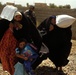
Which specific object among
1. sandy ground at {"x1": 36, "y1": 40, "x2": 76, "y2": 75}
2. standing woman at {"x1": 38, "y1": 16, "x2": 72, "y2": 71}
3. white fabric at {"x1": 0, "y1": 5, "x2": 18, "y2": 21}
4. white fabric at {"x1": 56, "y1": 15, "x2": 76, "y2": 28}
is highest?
white fabric at {"x1": 0, "y1": 5, "x2": 18, "y2": 21}

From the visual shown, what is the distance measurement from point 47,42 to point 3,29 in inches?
58.4

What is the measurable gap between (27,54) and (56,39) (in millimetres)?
1817

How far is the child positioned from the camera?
6.96 metres

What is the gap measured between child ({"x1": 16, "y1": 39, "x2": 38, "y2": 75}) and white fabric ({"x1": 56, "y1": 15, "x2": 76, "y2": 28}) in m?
1.29

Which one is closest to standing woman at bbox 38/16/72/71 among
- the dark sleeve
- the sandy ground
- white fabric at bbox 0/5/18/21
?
the sandy ground

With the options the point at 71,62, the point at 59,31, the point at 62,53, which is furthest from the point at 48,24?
the point at 71,62

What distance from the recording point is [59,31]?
8516 millimetres

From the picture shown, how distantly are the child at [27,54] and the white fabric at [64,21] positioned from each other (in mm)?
1291

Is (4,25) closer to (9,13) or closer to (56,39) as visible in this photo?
(9,13)

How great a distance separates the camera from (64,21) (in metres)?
7.96

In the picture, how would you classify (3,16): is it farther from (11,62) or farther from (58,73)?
(58,73)

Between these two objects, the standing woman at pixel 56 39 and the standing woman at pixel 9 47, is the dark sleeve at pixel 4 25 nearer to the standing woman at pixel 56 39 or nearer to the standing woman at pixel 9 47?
the standing woman at pixel 9 47

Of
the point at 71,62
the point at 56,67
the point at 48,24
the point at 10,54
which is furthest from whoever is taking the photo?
the point at 71,62

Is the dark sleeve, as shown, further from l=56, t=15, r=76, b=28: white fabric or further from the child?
l=56, t=15, r=76, b=28: white fabric
